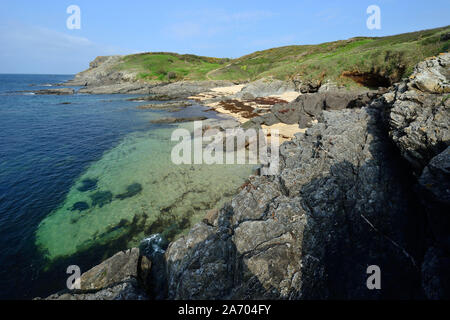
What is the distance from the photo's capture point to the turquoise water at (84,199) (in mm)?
8938

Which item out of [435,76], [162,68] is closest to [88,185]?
[435,76]

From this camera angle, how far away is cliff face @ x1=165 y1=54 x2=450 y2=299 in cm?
471

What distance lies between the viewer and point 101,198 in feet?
43.3

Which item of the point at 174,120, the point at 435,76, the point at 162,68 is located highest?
the point at 162,68

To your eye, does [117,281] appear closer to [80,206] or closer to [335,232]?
[335,232]

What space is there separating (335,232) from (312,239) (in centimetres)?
96

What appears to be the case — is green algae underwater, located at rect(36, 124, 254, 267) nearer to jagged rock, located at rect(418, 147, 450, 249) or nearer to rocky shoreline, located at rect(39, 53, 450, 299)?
rocky shoreline, located at rect(39, 53, 450, 299)

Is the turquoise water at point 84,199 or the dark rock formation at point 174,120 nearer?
the turquoise water at point 84,199

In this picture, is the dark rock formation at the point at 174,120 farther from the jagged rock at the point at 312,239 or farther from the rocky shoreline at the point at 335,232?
the jagged rock at the point at 312,239

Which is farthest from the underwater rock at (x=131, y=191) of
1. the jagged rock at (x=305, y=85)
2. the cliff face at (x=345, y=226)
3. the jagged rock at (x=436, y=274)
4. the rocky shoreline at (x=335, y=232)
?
the jagged rock at (x=305, y=85)

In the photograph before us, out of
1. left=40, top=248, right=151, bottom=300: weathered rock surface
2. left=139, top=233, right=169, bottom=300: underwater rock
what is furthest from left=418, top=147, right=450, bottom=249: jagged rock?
left=40, top=248, right=151, bottom=300: weathered rock surface

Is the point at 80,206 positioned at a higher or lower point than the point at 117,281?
higher

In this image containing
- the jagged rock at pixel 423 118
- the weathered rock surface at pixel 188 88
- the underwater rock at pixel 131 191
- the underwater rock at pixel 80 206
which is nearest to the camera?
the jagged rock at pixel 423 118
